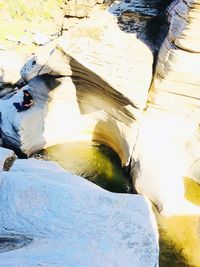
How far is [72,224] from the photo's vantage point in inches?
159

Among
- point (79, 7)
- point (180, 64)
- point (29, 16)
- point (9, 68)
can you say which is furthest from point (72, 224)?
point (29, 16)

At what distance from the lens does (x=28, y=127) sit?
12430 millimetres

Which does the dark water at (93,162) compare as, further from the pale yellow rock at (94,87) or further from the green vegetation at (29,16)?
the green vegetation at (29,16)

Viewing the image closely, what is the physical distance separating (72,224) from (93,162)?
319 inches

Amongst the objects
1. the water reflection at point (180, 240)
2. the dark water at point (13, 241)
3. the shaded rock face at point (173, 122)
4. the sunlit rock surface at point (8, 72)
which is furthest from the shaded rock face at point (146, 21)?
the dark water at point (13, 241)

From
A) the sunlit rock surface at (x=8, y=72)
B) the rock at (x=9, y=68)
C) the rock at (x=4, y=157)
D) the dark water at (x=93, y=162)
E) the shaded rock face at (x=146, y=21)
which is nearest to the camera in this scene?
the rock at (x=4, y=157)

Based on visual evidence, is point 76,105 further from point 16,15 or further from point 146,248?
point 16,15

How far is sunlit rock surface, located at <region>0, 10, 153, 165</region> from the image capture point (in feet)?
36.4

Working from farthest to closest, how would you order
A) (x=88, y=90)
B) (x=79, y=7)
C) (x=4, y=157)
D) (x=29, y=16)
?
Result: (x=29, y=16)
(x=79, y=7)
(x=88, y=90)
(x=4, y=157)

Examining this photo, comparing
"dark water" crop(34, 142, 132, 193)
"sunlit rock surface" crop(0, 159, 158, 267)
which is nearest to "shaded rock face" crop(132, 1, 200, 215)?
→ "dark water" crop(34, 142, 132, 193)

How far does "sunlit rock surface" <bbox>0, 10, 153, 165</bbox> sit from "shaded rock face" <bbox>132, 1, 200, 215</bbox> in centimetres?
55

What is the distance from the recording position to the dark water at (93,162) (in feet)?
37.4

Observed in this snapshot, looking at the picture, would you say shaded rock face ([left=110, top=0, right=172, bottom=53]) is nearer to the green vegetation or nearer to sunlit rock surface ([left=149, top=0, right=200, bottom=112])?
sunlit rock surface ([left=149, top=0, right=200, bottom=112])

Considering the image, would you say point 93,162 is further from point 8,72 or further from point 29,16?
point 29,16
